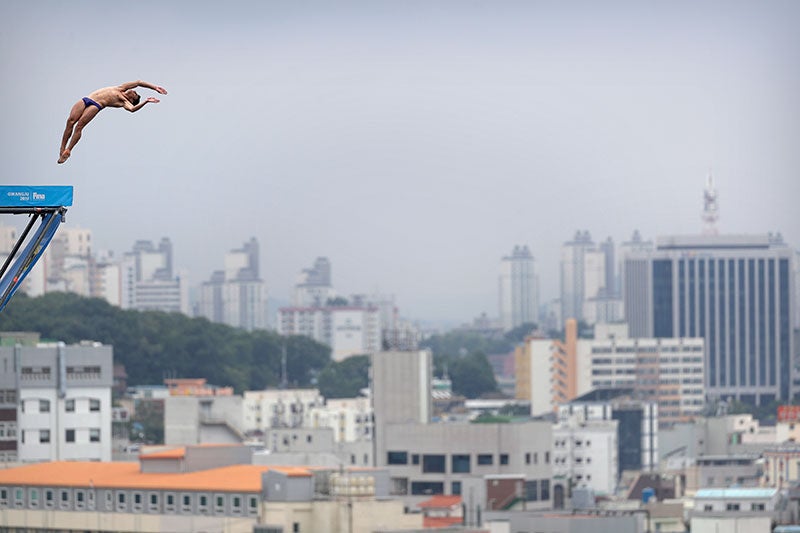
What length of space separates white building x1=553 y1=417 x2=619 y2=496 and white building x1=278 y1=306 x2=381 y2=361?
70454 mm

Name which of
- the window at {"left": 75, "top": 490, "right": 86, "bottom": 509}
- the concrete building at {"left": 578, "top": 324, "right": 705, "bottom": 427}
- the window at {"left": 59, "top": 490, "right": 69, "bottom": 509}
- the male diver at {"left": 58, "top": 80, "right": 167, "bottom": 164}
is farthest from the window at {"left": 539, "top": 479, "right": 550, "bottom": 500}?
the concrete building at {"left": 578, "top": 324, "right": 705, "bottom": 427}

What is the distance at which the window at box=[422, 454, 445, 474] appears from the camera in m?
37.5

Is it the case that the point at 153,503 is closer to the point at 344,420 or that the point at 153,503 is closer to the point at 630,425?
the point at 630,425

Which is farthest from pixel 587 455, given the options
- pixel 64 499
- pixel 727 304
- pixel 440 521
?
pixel 727 304

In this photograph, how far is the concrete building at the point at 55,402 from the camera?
102 feet

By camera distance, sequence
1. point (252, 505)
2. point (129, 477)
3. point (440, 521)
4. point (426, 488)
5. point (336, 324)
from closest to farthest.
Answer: point (252, 505), point (129, 477), point (440, 521), point (426, 488), point (336, 324)

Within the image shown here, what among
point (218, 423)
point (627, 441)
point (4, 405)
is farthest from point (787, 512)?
point (627, 441)

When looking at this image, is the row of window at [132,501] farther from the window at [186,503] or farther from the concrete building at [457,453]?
the concrete building at [457,453]

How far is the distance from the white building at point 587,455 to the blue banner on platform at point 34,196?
139 ft

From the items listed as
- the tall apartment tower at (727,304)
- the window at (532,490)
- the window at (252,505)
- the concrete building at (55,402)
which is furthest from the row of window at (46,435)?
the tall apartment tower at (727,304)

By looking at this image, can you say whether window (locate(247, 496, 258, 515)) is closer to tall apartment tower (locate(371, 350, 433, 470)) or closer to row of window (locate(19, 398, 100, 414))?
row of window (locate(19, 398, 100, 414))

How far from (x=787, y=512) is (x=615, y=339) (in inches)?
2173

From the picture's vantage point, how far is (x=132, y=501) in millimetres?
24750

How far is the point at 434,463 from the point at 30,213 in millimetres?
33420
